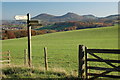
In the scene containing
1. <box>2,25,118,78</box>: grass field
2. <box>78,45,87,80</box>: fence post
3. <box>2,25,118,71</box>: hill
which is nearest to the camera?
<box>78,45,87,80</box>: fence post

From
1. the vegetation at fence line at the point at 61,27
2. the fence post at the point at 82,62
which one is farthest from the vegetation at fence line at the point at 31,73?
the vegetation at fence line at the point at 61,27

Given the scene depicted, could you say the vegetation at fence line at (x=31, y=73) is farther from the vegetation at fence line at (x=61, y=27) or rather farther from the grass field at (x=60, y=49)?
the vegetation at fence line at (x=61, y=27)

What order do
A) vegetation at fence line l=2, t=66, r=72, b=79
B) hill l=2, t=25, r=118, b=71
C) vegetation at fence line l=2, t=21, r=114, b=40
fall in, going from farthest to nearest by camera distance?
vegetation at fence line l=2, t=21, r=114, b=40 < hill l=2, t=25, r=118, b=71 < vegetation at fence line l=2, t=66, r=72, b=79

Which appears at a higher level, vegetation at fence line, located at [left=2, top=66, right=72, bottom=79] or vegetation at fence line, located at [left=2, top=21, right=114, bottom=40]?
vegetation at fence line, located at [left=2, top=21, right=114, bottom=40]

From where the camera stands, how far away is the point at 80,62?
29.6ft

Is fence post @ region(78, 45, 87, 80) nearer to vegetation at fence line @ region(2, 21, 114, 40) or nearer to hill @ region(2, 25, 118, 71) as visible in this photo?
hill @ region(2, 25, 118, 71)

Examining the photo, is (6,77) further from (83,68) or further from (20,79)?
(83,68)

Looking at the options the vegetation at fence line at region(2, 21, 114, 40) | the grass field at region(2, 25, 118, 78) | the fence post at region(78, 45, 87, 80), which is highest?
the vegetation at fence line at region(2, 21, 114, 40)

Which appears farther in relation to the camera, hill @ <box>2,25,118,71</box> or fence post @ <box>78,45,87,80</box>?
hill @ <box>2,25,118,71</box>

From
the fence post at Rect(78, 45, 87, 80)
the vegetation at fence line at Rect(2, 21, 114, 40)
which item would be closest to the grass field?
the fence post at Rect(78, 45, 87, 80)

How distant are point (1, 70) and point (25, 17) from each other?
3.24m

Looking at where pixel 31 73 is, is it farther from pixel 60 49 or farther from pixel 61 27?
pixel 61 27

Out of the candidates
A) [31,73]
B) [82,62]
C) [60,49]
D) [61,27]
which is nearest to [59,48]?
[60,49]

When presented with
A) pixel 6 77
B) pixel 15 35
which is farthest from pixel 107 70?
pixel 15 35
